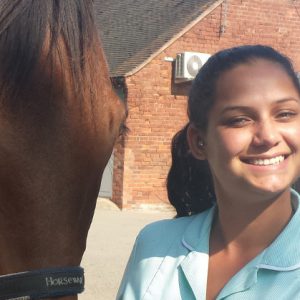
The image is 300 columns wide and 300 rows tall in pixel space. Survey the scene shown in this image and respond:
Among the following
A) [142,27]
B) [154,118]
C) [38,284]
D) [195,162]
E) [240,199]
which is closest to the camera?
[38,284]

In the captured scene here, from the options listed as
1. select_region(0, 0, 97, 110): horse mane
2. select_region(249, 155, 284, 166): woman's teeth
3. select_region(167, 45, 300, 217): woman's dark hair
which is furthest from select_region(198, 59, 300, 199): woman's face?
select_region(0, 0, 97, 110): horse mane

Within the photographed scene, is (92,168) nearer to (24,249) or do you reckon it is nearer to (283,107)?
(24,249)

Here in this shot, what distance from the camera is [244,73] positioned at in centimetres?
192

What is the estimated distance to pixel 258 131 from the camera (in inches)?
71.4

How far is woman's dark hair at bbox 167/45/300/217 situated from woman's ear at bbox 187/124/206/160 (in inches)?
1.0

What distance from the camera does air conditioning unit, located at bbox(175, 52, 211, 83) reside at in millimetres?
13195

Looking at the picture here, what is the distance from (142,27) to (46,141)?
13.6m

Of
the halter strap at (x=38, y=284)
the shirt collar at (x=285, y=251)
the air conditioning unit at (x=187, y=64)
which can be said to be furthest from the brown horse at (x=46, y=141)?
the air conditioning unit at (x=187, y=64)

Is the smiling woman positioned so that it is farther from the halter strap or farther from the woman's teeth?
the halter strap

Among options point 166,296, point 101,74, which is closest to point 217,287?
point 166,296

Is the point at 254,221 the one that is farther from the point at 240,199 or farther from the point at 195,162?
the point at 195,162

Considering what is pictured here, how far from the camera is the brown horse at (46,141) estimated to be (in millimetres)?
1657

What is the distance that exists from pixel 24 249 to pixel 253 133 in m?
0.74

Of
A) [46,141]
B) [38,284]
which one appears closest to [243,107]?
[46,141]
